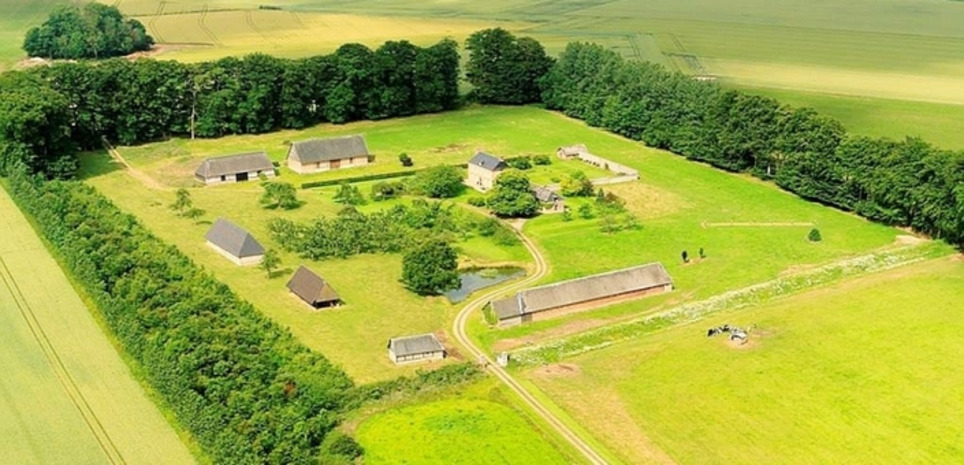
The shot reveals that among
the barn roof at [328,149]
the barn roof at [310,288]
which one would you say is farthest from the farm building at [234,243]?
the barn roof at [328,149]

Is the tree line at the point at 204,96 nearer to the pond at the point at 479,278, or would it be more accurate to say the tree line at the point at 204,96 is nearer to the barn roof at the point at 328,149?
the barn roof at the point at 328,149

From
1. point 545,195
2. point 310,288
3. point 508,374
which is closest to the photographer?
point 508,374

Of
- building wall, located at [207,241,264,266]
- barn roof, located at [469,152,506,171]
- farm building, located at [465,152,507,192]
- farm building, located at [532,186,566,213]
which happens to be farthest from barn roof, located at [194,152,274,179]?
farm building, located at [532,186,566,213]

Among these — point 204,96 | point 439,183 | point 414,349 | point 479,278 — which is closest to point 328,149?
point 439,183

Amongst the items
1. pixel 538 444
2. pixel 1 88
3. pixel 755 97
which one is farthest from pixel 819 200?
pixel 1 88

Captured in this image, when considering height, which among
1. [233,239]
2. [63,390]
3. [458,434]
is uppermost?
[233,239]

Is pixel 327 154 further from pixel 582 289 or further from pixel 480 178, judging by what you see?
pixel 582 289
